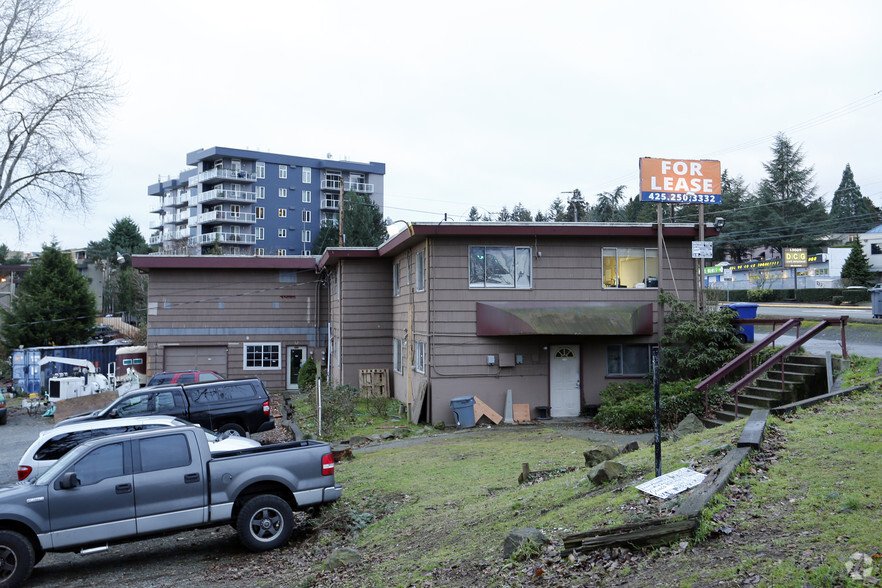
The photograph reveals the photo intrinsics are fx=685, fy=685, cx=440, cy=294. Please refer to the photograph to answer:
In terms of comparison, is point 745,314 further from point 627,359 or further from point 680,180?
point 680,180

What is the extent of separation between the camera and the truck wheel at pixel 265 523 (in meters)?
9.30

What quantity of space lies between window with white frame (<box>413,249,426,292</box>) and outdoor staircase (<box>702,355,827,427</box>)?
953cm

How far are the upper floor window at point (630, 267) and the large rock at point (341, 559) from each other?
48.7ft

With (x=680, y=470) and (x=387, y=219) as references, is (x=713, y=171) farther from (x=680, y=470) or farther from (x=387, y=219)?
(x=387, y=219)

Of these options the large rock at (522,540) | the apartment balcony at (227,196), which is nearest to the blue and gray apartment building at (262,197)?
the apartment balcony at (227,196)

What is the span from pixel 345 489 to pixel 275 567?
11.0ft

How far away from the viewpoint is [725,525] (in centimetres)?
618

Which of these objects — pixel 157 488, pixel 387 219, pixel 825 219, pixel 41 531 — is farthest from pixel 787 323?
pixel 825 219

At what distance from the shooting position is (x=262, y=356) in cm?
3366

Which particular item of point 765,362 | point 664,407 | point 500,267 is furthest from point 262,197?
point 765,362

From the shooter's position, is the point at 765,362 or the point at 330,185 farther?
the point at 330,185

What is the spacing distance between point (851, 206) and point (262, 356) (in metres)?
77.7

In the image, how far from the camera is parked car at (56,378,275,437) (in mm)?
17609

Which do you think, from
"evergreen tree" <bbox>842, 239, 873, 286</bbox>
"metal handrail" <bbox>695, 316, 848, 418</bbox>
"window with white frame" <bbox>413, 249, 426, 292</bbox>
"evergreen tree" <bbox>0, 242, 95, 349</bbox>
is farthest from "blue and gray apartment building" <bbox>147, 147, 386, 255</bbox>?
"metal handrail" <bbox>695, 316, 848, 418</bbox>
